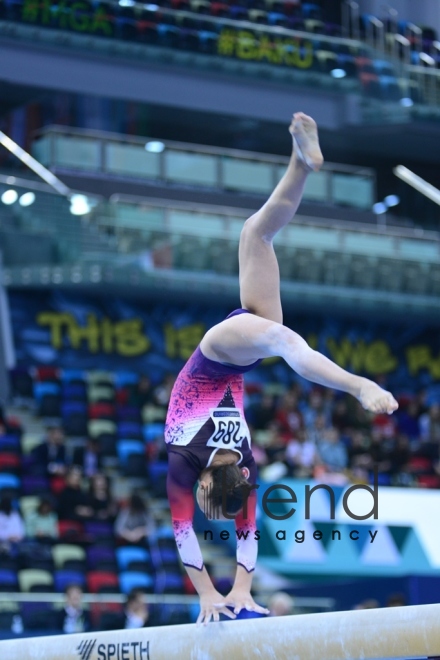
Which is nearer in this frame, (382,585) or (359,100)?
(382,585)

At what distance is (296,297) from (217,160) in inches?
102

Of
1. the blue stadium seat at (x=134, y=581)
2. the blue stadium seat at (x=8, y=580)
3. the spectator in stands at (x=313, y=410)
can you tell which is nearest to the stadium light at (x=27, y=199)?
the spectator in stands at (x=313, y=410)

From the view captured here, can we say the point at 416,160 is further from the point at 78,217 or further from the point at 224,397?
the point at 224,397

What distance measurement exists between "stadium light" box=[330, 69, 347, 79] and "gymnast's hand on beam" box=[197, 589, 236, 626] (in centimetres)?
1281

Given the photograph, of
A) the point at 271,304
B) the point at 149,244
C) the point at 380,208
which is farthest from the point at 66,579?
the point at 380,208

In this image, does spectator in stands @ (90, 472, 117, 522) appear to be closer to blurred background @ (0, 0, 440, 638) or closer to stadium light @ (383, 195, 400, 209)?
blurred background @ (0, 0, 440, 638)

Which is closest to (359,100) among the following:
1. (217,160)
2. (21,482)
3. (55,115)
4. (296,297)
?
(217,160)

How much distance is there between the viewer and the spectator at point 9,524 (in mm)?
10305

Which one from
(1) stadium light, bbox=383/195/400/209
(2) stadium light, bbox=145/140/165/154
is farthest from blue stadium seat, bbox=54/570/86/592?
(1) stadium light, bbox=383/195/400/209

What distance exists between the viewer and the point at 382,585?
974cm

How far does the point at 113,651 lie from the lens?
4.59m

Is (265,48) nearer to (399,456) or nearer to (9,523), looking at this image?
(399,456)

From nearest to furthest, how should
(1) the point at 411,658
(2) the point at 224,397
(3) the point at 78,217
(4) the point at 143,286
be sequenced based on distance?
1. (1) the point at 411,658
2. (2) the point at 224,397
3. (3) the point at 78,217
4. (4) the point at 143,286

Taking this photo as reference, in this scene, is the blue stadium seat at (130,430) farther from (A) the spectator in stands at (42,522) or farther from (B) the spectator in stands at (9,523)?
(B) the spectator in stands at (9,523)
